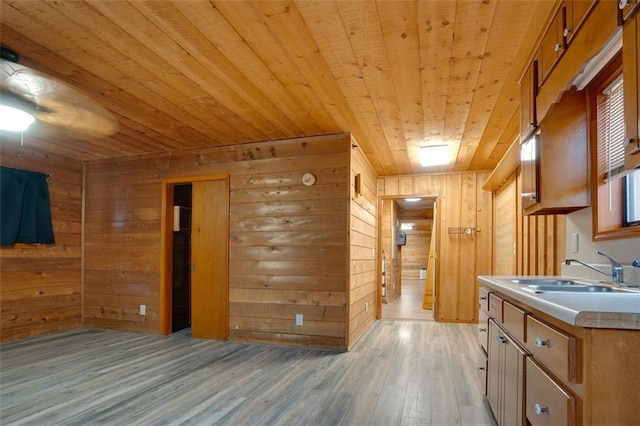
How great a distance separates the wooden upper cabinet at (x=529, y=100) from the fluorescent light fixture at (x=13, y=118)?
3.73 m

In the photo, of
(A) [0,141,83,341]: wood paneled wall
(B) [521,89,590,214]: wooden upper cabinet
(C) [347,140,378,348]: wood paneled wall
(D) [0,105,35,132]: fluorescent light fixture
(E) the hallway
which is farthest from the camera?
(E) the hallway

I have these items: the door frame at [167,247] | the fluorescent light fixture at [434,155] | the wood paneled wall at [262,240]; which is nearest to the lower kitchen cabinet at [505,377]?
the wood paneled wall at [262,240]

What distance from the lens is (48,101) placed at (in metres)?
3.07

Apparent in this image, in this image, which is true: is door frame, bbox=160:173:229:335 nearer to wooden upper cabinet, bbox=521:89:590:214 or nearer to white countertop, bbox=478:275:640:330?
wooden upper cabinet, bbox=521:89:590:214

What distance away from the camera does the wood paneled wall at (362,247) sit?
13.3 ft

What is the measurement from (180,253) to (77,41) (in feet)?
10.9

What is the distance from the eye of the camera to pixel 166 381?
2969mm

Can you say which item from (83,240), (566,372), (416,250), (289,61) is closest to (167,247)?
(83,240)

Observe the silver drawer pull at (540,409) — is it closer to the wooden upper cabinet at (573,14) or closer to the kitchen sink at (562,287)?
the kitchen sink at (562,287)

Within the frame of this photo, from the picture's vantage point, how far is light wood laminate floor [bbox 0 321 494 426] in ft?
7.74

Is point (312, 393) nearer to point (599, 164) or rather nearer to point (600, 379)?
point (600, 379)

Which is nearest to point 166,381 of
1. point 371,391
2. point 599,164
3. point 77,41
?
point 371,391

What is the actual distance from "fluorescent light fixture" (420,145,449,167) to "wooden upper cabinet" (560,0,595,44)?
256 centimetres

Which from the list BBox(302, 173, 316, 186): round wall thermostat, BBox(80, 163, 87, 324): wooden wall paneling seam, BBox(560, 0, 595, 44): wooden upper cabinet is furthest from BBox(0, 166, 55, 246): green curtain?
BBox(560, 0, 595, 44): wooden upper cabinet
